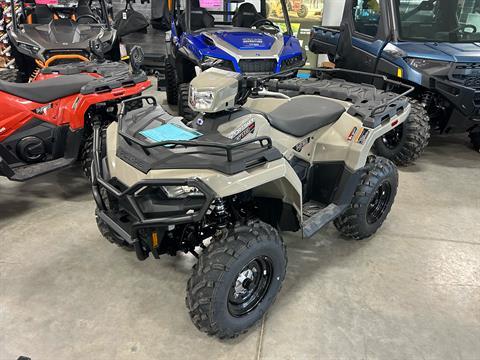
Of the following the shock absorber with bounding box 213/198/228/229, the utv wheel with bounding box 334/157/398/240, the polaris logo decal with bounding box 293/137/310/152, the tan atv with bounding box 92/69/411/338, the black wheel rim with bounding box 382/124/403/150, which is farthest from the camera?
the black wheel rim with bounding box 382/124/403/150

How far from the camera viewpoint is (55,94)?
126 inches

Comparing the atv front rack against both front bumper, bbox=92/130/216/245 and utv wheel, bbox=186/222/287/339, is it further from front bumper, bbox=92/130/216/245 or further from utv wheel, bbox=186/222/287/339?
utv wheel, bbox=186/222/287/339

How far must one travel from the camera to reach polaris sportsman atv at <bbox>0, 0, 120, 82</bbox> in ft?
16.0

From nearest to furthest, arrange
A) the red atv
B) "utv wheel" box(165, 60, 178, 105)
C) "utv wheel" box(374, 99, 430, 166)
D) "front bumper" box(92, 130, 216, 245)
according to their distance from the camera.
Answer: "front bumper" box(92, 130, 216, 245) < the red atv < "utv wheel" box(374, 99, 430, 166) < "utv wheel" box(165, 60, 178, 105)

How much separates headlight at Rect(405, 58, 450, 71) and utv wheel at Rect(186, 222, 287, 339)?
2.92m

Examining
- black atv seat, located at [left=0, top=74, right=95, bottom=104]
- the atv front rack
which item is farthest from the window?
the atv front rack

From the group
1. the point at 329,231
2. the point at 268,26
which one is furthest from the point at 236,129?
the point at 268,26

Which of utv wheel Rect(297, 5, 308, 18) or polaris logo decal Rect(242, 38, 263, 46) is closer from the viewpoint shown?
polaris logo decal Rect(242, 38, 263, 46)

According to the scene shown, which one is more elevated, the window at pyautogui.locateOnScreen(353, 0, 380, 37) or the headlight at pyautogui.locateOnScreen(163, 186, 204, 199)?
the window at pyautogui.locateOnScreen(353, 0, 380, 37)

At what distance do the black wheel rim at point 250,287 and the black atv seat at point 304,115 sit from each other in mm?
752

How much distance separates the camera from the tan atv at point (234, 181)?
68.2 inches

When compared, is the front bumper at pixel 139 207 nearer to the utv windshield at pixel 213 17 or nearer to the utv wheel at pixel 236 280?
the utv wheel at pixel 236 280

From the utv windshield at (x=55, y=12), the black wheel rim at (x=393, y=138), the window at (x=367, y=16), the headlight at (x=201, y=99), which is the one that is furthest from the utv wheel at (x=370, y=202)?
the utv windshield at (x=55, y=12)

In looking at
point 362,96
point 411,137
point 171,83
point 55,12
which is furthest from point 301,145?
point 55,12
